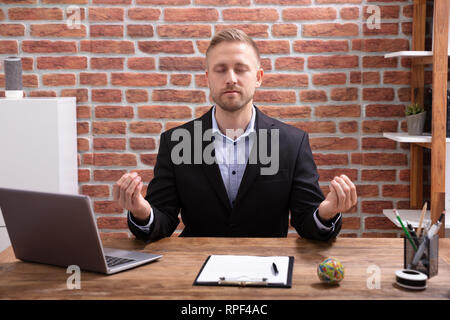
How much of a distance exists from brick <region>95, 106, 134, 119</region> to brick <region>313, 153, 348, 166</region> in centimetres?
107

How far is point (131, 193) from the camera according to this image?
1.57 meters

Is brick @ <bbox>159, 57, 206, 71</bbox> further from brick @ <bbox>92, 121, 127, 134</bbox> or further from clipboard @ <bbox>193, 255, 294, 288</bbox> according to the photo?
clipboard @ <bbox>193, 255, 294, 288</bbox>

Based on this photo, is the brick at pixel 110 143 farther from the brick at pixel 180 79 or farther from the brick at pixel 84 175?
the brick at pixel 180 79

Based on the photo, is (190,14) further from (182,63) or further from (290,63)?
(290,63)

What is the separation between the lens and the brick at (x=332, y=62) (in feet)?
9.50

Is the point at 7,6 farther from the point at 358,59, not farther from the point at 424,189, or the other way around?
the point at 424,189

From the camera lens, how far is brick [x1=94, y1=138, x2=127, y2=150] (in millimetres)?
2959

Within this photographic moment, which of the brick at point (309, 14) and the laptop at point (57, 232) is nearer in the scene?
the laptop at point (57, 232)

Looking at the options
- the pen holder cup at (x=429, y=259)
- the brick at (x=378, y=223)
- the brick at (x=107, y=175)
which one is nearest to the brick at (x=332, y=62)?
the brick at (x=378, y=223)

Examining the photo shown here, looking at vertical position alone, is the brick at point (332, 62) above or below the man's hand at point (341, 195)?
above

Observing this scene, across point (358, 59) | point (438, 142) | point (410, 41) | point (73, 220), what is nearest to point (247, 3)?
point (358, 59)

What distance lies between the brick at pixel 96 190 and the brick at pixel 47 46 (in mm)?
763

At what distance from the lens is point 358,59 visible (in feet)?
9.49

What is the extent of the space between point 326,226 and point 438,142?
43.7 inches
